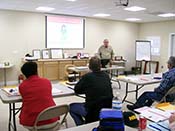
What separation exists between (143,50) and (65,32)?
13.0ft

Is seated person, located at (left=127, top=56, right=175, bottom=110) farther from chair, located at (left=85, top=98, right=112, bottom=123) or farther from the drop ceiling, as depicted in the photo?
the drop ceiling

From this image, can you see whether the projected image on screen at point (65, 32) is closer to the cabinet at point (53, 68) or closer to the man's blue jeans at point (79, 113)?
the cabinet at point (53, 68)

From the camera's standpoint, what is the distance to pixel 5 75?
7332 mm

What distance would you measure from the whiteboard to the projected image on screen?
9.94ft

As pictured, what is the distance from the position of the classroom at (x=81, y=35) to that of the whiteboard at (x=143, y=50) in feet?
0.88

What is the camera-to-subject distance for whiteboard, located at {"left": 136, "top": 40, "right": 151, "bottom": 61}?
1023 cm

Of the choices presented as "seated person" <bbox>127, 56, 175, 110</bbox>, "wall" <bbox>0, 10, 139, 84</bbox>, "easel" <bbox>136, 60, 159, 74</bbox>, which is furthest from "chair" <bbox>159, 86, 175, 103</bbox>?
"easel" <bbox>136, 60, 159, 74</bbox>

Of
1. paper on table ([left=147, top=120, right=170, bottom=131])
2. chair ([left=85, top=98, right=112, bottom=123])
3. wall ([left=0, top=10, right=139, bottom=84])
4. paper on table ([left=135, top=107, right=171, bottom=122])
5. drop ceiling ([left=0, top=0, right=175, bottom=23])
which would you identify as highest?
drop ceiling ([left=0, top=0, right=175, bottom=23])

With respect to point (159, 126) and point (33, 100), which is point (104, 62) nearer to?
point (33, 100)

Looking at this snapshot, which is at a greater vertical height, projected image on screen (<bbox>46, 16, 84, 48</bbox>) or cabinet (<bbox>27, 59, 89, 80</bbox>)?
projected image on screen (<bbox>46, 16, 84, 48</bbox>)

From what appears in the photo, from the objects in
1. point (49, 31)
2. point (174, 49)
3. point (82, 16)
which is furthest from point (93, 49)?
point (174, 49)

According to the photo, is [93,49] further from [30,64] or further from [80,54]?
[30,64]

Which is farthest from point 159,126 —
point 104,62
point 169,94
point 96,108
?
point 104,62

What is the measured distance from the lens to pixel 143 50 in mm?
10375
